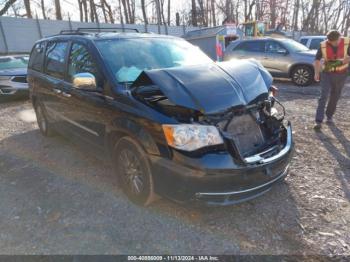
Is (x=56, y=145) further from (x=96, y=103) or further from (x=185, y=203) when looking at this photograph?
(x=185, y=203)

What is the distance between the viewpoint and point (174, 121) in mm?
2658

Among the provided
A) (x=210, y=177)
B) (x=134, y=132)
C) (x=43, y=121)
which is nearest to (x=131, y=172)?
(x=134, y=132)

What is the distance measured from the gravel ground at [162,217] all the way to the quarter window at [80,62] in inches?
51.1

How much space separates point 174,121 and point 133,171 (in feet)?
2.62

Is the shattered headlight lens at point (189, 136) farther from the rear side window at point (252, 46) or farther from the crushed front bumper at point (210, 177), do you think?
the rear side window at point (252, 46)

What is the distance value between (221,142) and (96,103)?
5.22ft

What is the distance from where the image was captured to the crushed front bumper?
254 cm

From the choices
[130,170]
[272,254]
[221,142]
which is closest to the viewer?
[272,254]

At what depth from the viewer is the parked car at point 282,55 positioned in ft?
33.9

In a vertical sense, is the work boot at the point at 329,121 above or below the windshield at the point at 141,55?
below

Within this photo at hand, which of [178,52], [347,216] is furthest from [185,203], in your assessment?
[178,52]

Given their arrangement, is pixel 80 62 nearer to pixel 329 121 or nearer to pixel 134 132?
pixel 134 132

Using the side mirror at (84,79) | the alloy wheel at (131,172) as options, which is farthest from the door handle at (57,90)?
the alloy wheel at (131,172)

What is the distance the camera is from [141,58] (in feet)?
12.2
